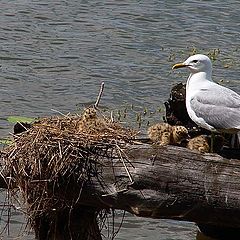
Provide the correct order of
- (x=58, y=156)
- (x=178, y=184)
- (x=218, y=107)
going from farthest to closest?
(x=218, y=107) → (x=58, y=156) → (x=178, y=184)

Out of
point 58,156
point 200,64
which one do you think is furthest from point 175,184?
point 200,64

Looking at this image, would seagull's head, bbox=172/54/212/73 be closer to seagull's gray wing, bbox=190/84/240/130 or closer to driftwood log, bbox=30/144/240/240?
seagull's gray wing, bbox=190/84/240/130

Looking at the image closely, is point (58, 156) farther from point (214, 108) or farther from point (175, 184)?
point (214, 108)

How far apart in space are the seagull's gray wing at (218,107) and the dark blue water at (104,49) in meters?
3.70

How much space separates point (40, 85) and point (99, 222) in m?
6.08

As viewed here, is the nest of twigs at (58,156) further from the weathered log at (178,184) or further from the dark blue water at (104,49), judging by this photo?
the dark blue water at (104,49)

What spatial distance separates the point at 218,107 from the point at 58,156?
1868 mm

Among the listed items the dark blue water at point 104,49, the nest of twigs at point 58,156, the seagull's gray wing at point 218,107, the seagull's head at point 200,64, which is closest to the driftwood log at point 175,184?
the nest of twigs at point 58,156

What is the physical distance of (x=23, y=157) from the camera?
6.50 meters

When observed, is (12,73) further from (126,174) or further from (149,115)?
(126,174)

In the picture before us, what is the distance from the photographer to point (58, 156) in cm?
637

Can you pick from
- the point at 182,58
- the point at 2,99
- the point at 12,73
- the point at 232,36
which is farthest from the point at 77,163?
the point at 232,36

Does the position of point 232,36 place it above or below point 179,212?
below

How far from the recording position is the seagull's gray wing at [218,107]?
301 inches
